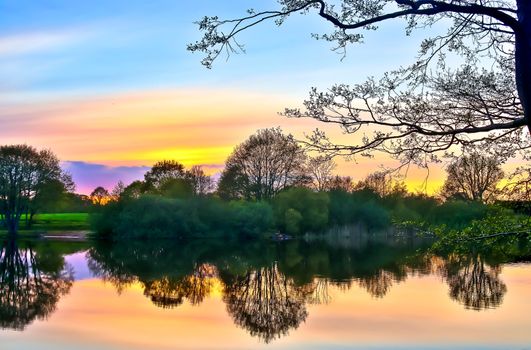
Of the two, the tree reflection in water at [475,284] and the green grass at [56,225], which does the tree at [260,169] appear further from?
the tree reflection in water at [475,284]

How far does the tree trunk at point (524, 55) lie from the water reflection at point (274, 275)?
246 inches

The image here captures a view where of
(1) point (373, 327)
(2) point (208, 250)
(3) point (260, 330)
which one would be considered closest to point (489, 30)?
(1) point (373, 327)

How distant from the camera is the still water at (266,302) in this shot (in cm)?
1230

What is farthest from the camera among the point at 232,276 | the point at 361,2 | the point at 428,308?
the point at 232,276

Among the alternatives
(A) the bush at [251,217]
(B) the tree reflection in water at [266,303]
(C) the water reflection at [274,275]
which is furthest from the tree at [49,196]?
(B) the tree reflection in water at [266,303]

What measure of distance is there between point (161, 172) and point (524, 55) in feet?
177

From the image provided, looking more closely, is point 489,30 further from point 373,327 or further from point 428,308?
point 428,308

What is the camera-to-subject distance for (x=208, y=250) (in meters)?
34.9

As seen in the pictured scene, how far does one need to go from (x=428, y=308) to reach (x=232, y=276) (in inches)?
383

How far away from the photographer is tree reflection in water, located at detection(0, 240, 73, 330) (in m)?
14.9

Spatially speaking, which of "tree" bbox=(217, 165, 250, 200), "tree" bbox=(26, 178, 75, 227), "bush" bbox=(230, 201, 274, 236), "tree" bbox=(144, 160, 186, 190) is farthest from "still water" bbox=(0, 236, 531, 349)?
"tree" bbox=(144, 160, 186, 190)

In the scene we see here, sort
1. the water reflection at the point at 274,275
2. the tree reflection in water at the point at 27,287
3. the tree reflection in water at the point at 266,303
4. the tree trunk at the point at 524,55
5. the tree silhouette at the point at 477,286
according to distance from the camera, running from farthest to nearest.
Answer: the water reflection at the point at 274,275 → the tree silhouette at the point at 477,286 → the tree reflection in water at the point at 27,287 → the tree reflection in water at the point at 266,303 → the tree trunk at the point at 524,55

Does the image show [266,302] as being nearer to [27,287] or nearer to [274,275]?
[274,275]

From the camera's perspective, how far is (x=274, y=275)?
23.2 m
